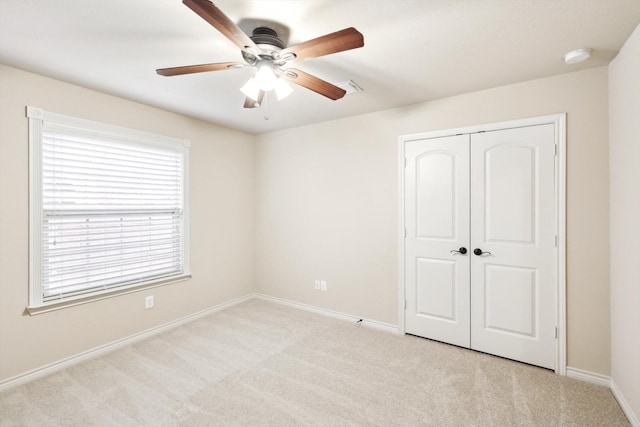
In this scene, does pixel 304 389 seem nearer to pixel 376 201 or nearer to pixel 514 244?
pixel 376 201

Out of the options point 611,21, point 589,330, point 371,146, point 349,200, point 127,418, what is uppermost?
point 611,21

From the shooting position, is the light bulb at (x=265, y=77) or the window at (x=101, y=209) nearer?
the light bulb at (x=265, y=77)

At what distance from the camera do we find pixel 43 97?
2461mm

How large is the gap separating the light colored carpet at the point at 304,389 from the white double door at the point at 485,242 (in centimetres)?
24

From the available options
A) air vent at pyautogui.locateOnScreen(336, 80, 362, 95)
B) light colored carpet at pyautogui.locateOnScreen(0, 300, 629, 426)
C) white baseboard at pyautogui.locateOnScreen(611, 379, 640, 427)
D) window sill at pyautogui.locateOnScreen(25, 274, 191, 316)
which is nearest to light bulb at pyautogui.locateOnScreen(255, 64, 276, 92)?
air vent at pyautogui.locateOnScreen(336, 80, 362, 95)

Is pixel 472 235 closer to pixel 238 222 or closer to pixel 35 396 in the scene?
pixel 238 222

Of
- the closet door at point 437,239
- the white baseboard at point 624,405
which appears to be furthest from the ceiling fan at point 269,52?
the white baseboard at point 624,405

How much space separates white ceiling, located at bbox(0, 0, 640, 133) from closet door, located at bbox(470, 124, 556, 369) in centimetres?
61

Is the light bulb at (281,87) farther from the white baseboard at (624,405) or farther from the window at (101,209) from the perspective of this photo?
the white baseboard at (624,405)

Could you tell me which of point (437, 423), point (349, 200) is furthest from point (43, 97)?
point (437, 423)

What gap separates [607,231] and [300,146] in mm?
3176

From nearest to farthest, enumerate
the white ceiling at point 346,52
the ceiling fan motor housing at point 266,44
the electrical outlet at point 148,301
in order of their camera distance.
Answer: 1. the white ceiling at point 346,52
2. the ceiling fan motor housing at point 266,44
3. the electrical outlet at point 148,301

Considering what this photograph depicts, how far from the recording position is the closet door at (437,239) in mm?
2891

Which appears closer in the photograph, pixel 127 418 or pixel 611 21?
pixel 611 21
